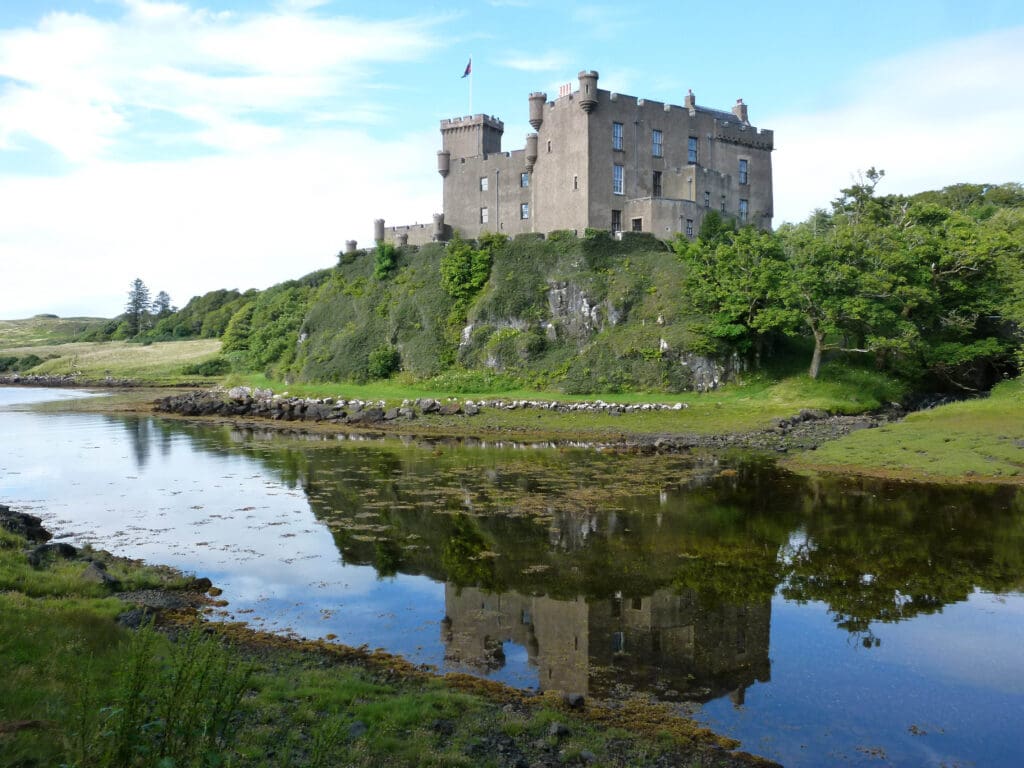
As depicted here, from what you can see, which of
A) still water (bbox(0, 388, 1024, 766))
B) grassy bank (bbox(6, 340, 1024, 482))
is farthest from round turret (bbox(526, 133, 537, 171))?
still water (bbox(0, 388, 1024, 766))

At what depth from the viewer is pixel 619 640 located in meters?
13.4

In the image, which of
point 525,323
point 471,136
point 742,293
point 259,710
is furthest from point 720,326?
point 259,710

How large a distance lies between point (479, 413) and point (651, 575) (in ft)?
106

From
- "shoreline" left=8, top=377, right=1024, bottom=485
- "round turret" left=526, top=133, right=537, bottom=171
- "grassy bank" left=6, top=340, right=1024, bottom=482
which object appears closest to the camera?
"grassy bank" left=6, top=340, right=1024, bottom=482

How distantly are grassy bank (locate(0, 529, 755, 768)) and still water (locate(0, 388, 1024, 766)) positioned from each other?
3.18ft

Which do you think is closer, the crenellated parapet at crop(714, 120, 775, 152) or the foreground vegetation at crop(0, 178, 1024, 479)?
the foreground vegetation at crop(0, 178, 1024, 479)

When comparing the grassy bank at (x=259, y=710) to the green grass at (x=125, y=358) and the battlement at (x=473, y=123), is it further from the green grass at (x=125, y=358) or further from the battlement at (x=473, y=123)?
the green grass at (x=125, y=358)

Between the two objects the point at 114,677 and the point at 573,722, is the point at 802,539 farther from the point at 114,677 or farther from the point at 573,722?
the point at 114,677

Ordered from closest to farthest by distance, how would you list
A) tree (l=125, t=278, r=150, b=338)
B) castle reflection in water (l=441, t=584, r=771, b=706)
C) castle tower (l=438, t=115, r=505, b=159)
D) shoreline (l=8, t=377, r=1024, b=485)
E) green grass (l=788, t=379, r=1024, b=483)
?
castle reflection in water (l=441, t=584, r=771, b=706) → green grass (l=788, t=379, r=1024, b=483) → shoreline (l=8, t=377, r=1024, b=485) → castle tower (l=438, t=115, r=505, b=159) → tree (l=125, t=278, r=150, b=338)

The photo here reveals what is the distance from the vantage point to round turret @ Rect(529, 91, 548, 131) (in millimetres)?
62562

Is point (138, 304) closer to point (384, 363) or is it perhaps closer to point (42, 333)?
point (42, 333)

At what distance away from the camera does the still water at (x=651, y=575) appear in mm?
11430

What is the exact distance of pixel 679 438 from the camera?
38312 mm

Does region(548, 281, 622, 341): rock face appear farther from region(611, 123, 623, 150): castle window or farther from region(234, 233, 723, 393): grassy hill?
region(611, 123, 623, 150): castle window
